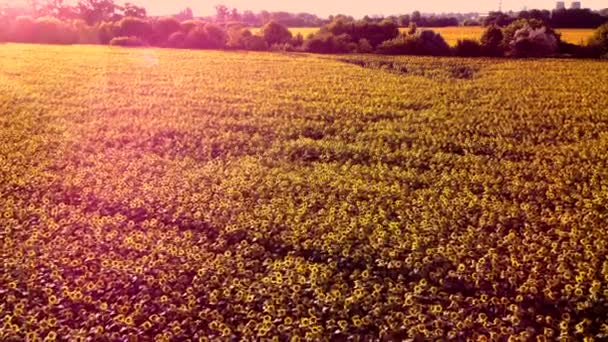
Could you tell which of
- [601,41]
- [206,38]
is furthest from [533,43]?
[206,38]

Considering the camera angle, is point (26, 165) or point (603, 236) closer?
point (603, 236)

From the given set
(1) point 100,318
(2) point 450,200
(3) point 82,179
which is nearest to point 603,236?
(2) point 450,200

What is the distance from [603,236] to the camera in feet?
27.5

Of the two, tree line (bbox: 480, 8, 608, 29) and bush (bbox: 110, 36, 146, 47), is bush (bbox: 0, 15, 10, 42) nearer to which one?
bush (bbox: 110, 36, 146, 47)

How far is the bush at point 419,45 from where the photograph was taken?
4044 centimetres

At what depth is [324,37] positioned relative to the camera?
43.4 m

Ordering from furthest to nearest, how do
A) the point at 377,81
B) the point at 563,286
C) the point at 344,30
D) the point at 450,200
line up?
the point at 344,30
the point at 377,81
the point at 450,200
the point at 563,286

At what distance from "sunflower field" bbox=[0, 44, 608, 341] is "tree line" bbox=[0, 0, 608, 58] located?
21.3 m

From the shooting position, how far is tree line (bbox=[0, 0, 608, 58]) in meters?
38.8

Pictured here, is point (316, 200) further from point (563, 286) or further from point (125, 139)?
point (125, 139)

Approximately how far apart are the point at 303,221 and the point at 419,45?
34159 mm

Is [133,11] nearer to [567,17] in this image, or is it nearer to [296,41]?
[296,41]

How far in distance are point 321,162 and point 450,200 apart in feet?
12.0

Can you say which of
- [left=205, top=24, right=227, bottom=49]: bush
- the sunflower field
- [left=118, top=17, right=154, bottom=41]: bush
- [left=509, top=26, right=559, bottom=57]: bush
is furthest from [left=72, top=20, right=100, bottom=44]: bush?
[left=509, top=26, right=559, bottom=57]: bush
